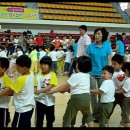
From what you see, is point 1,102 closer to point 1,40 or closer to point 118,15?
point 1,40

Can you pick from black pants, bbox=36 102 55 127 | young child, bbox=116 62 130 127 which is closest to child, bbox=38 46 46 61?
young child, bbox=116 62 130 127

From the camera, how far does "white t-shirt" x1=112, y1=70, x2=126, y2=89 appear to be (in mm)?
4340

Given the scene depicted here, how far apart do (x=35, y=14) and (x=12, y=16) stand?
4.60 ft

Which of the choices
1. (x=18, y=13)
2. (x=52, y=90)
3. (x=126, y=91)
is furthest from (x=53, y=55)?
(x=52, y=90)

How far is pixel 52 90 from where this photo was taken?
145 inches

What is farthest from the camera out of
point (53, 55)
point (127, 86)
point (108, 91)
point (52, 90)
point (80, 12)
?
point (80, 12)

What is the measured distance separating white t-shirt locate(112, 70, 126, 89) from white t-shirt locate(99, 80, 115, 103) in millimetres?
276

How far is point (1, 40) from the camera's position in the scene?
51.7 ft

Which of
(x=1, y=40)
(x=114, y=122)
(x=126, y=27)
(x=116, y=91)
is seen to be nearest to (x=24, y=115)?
(x=116, y=91)

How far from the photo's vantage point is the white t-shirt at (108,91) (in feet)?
13.1

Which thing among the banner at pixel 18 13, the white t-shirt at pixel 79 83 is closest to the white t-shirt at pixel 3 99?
the white t-shirt at pixel 79 83

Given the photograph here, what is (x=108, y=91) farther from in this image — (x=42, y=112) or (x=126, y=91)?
(x=42, y=112)

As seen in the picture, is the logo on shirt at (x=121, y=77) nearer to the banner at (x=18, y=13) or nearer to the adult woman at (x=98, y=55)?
the adult woman at (x=98, y=55)

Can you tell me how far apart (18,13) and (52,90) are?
1491 centimetres
